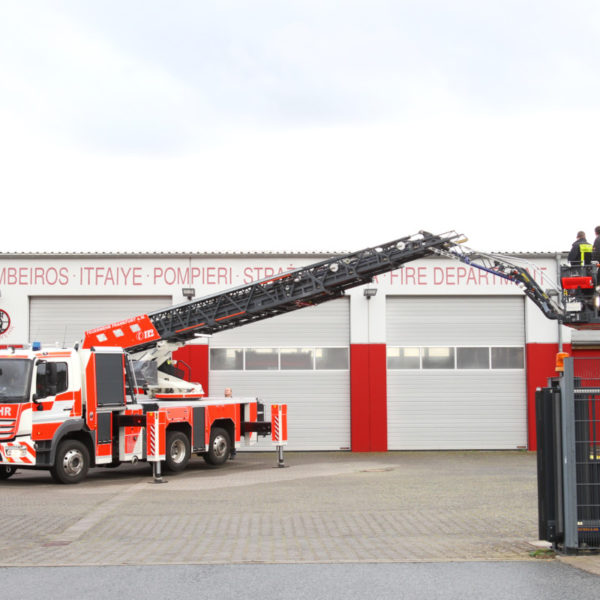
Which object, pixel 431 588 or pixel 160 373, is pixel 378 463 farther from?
pixel 431 588

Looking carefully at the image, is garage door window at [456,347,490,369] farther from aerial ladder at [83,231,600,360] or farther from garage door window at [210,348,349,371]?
aerial ladder at [83,231,600,360]

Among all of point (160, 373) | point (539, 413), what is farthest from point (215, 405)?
point (539, 413)

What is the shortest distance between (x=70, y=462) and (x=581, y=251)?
9.93m

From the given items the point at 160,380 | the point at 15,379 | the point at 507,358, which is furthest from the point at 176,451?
the point at 507,358

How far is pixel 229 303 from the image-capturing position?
67.2 feet

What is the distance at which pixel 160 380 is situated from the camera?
2061 cm

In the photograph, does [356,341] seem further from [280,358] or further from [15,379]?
[15,379]

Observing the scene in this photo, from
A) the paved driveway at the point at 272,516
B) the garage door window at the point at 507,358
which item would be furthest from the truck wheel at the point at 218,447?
the garage door window at the point at 507,358

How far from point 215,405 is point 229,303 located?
233cm

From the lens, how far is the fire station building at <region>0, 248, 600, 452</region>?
2519cm

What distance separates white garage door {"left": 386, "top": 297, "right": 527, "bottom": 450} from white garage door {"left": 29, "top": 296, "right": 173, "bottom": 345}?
22.7 ft

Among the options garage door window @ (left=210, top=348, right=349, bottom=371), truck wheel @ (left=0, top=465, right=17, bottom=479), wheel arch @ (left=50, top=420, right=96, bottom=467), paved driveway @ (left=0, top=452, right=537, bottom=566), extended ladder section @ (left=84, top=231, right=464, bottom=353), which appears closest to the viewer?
paved driveway @ (left=0, top=452, right=537, bottom=566)

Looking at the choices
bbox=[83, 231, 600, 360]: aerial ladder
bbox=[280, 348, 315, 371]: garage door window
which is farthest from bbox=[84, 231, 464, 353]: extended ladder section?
bbox=[280, 348, 315, 371]: garage door window

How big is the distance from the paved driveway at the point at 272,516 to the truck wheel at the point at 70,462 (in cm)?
38
